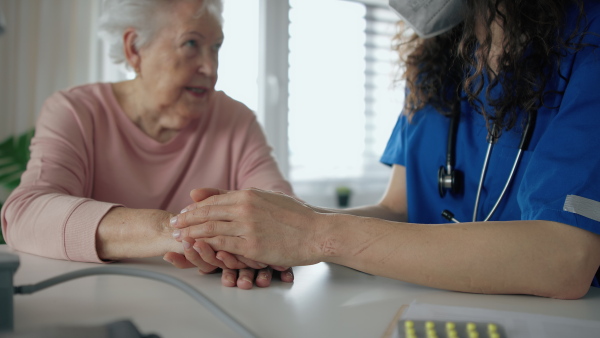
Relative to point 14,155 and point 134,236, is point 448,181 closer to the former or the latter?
point 134,236

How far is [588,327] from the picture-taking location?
63 cm

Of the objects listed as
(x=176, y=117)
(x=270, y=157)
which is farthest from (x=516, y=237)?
(x=176, y=117)

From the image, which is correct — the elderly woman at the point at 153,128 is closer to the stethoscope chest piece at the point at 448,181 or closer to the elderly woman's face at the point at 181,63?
the elderly woman's face at the point at 181,63

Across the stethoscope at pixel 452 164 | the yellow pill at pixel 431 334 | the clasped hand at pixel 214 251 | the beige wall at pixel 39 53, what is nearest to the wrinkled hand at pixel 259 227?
the clasped hand at pixel 214 251

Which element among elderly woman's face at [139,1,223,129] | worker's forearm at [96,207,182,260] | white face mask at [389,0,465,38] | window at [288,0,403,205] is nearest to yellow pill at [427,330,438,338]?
worker's forearm at [96,207,182,260]

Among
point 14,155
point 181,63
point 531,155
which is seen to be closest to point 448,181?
point 531,155

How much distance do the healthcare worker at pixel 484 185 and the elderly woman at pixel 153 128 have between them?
480mm

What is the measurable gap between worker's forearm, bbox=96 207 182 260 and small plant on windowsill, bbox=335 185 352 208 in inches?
87.0

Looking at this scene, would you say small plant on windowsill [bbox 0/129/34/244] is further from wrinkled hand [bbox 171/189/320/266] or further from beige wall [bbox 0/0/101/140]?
wrinkled hand [bbox 171/189/320/266]

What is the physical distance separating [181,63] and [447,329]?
1.13 metres

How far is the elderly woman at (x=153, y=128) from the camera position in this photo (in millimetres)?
1342

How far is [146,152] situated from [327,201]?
1808 mm

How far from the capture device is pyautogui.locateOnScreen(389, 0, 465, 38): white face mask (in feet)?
3.72

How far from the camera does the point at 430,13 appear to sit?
115cm
